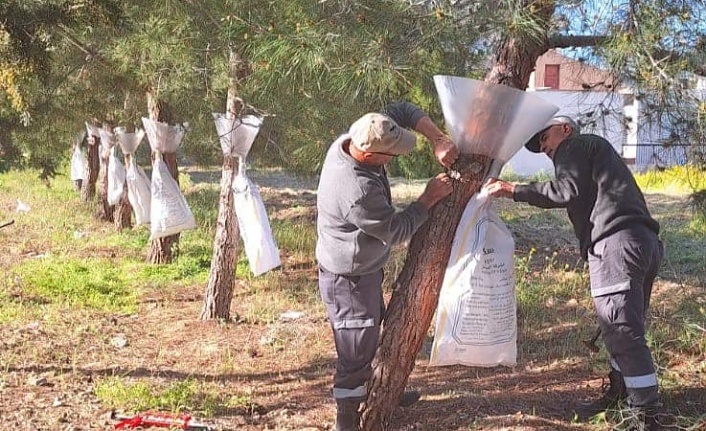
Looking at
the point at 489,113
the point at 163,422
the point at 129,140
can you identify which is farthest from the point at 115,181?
the point at 489,113

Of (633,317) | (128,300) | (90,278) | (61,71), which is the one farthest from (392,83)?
(61,71)

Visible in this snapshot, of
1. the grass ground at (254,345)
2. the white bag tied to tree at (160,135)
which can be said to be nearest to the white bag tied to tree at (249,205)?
the grass ground at (254,345)

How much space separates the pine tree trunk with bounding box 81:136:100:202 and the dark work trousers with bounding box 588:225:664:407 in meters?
11.0

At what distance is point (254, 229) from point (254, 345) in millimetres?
832

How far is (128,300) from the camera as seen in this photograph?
629 cm

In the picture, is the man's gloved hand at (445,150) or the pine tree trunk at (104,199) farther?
the pine tree trunk at (104,199)

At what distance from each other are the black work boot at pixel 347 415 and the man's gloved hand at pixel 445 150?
1.11 metres

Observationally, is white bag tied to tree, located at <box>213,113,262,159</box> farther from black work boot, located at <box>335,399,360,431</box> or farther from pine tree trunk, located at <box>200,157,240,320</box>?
black work boot, located at <box>335,399,360,431</box>

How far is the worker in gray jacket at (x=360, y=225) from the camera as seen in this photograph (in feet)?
9.32

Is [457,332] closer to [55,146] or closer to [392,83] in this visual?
[392,83]

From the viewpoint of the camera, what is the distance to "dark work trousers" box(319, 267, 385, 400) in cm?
305

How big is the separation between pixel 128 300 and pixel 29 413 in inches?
105

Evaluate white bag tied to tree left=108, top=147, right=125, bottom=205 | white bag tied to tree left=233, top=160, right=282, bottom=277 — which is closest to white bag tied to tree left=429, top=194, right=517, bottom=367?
white bag tied to tree left=233, top=160, right=282, bottom=277

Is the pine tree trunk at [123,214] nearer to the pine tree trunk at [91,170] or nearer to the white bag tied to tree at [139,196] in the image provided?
the white bag tied to tree at [139,196]
